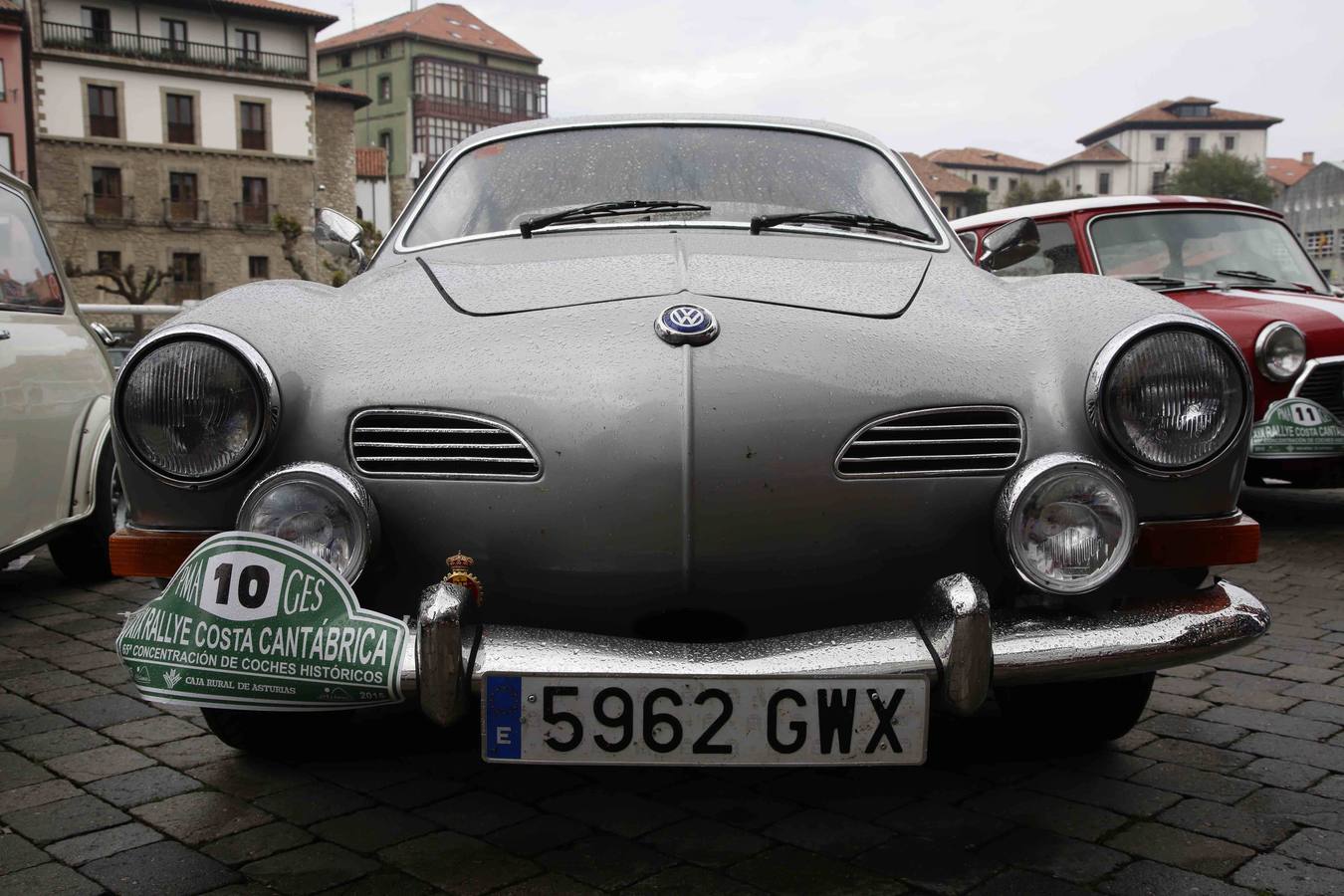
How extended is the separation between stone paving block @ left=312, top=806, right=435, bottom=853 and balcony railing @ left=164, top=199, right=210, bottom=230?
47.4 metres

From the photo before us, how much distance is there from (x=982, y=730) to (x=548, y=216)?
1.66m

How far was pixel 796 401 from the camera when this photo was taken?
2.21 metres

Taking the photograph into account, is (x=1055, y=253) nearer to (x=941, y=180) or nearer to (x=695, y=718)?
(x=695, y=718)

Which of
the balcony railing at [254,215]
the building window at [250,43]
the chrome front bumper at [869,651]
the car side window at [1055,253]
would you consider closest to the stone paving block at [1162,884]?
the chrome front bumper at [869,651]

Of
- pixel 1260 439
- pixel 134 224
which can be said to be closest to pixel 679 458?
pixel 1260 439

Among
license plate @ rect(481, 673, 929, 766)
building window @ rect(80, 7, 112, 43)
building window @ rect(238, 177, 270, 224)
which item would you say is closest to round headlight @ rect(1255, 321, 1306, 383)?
license plate @ rect(481, 673, 929, 766)

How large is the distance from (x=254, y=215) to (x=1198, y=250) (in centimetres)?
4545

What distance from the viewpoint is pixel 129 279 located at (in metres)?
33.2

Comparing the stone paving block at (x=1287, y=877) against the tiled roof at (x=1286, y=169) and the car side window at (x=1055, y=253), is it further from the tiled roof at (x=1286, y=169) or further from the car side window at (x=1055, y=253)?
the tiled roof at (x=1286, y=169)

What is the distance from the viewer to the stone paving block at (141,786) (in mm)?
2734

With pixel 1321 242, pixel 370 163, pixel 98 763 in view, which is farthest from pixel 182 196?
pixel 1321 242

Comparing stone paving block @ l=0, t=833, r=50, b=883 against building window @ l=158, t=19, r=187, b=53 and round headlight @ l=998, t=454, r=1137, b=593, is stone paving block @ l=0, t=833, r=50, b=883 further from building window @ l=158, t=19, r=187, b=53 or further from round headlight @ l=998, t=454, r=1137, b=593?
building window @ l=158, t=19, r=187, b=53

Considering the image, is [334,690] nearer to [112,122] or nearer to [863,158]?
[863,158]

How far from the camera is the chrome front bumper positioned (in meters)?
2.05
